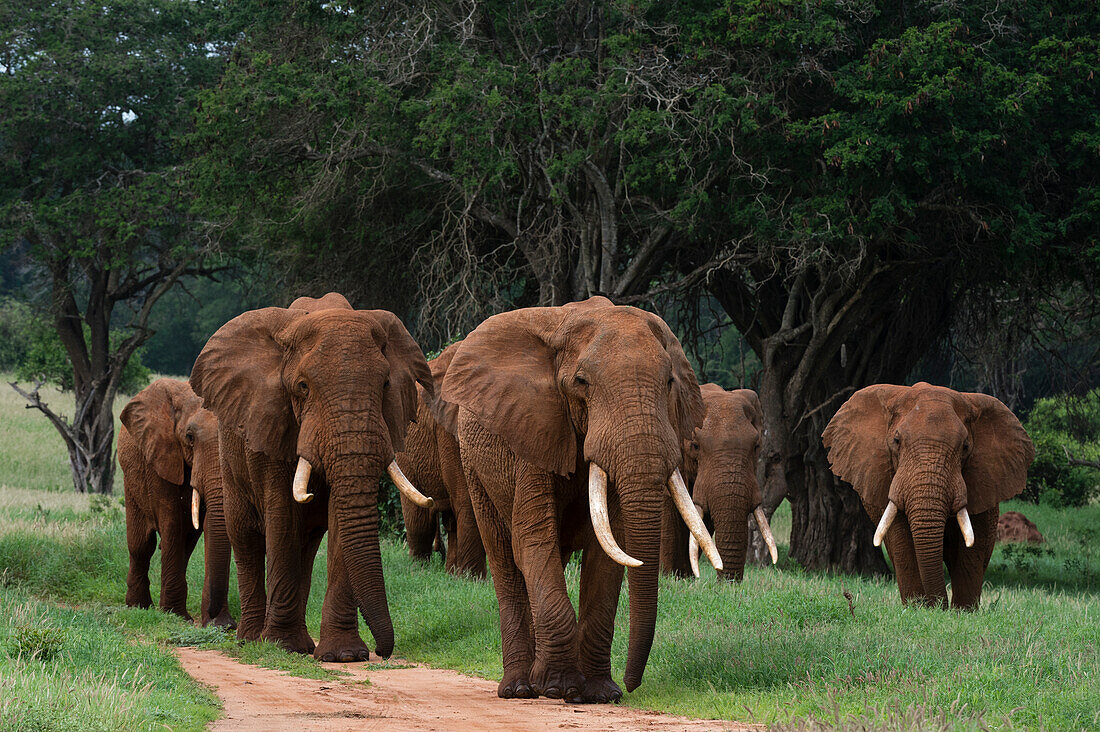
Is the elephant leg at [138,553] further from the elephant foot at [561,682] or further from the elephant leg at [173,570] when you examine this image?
the elephant foot at [561,682]

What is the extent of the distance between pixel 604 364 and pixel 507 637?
2.14 metres

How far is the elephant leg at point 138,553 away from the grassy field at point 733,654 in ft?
1.06

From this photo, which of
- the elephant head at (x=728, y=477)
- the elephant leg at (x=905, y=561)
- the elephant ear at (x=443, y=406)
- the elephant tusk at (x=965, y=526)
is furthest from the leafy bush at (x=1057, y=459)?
the elephant ear at (x=443, y=406)

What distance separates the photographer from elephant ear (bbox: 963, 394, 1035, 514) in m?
12.9

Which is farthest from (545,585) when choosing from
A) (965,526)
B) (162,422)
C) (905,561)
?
(162,422)

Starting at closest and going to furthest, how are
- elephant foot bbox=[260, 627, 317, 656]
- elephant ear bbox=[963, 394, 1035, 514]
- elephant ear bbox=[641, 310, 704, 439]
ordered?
elephant ear bbox=[641, 310, 704, 439] → elephant foot bbox=[260, 627, 317, 656] → elephant ear bbox=[963, 394, 1035, 514]

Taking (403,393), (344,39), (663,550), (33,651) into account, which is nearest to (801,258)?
(663,550)

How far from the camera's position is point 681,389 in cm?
794

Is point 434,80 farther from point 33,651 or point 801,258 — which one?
point 33,651

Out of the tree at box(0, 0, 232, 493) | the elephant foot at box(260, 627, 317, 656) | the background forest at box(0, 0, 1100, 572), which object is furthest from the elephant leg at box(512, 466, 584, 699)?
the tree at box(0, 0, 232, 493)

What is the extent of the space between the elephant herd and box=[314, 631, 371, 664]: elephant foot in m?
0.02

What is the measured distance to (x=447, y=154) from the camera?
22.0 meters

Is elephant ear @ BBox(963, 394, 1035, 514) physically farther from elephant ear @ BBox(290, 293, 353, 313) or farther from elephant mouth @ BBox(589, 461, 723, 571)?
elephant ear @ BBox(290, 293, 353, 313)

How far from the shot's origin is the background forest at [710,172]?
18812 millimetres
